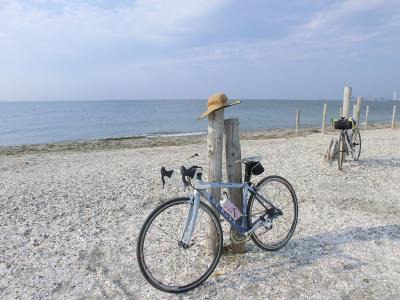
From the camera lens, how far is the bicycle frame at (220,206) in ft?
11.7

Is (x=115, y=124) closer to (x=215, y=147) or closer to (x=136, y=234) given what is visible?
(x=136, y=234)

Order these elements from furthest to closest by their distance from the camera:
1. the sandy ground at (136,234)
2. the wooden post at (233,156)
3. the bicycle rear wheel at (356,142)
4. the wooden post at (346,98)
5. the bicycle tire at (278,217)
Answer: the bicycle rear wheel at (356,142) < the wooden post at (346,98) < the bicycle tire at (278,217) < the wooden post at (233,156) < the sandy ground at (136,234)

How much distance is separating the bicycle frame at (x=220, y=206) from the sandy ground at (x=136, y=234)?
0.49 m

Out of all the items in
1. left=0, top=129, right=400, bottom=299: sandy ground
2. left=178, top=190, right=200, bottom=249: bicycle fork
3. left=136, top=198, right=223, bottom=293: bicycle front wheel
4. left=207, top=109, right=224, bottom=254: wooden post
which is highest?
left=207, top=109, right=224, bottom=254: wooden post

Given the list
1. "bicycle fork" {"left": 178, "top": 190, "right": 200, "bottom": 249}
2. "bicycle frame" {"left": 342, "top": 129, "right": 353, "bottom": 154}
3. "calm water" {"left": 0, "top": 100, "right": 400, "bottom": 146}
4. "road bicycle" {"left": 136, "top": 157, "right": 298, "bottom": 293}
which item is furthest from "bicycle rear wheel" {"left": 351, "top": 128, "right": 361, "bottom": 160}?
"calm water" {"left": 0, "top": 100, "right": 400, "bottom": 146}

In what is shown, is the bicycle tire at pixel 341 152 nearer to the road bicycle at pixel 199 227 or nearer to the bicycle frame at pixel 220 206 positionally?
the road bicycle at pixel 199 227

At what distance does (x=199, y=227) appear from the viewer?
14.9ft

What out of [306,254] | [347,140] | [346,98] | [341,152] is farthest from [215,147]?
[346,98]

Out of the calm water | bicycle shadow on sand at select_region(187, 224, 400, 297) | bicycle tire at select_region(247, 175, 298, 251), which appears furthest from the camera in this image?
the calm water

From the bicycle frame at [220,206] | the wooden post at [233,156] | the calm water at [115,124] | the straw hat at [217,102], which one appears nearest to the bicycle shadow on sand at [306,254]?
the bicycle frame at [220,206]

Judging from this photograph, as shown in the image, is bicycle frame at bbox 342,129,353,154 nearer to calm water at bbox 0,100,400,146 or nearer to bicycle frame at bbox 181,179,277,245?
bicycle frame at bbox 181,179,277,245

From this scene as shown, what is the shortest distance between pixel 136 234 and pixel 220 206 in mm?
2051

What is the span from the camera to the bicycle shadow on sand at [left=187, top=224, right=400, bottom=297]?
12.7 feet

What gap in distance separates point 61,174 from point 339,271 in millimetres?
8992
